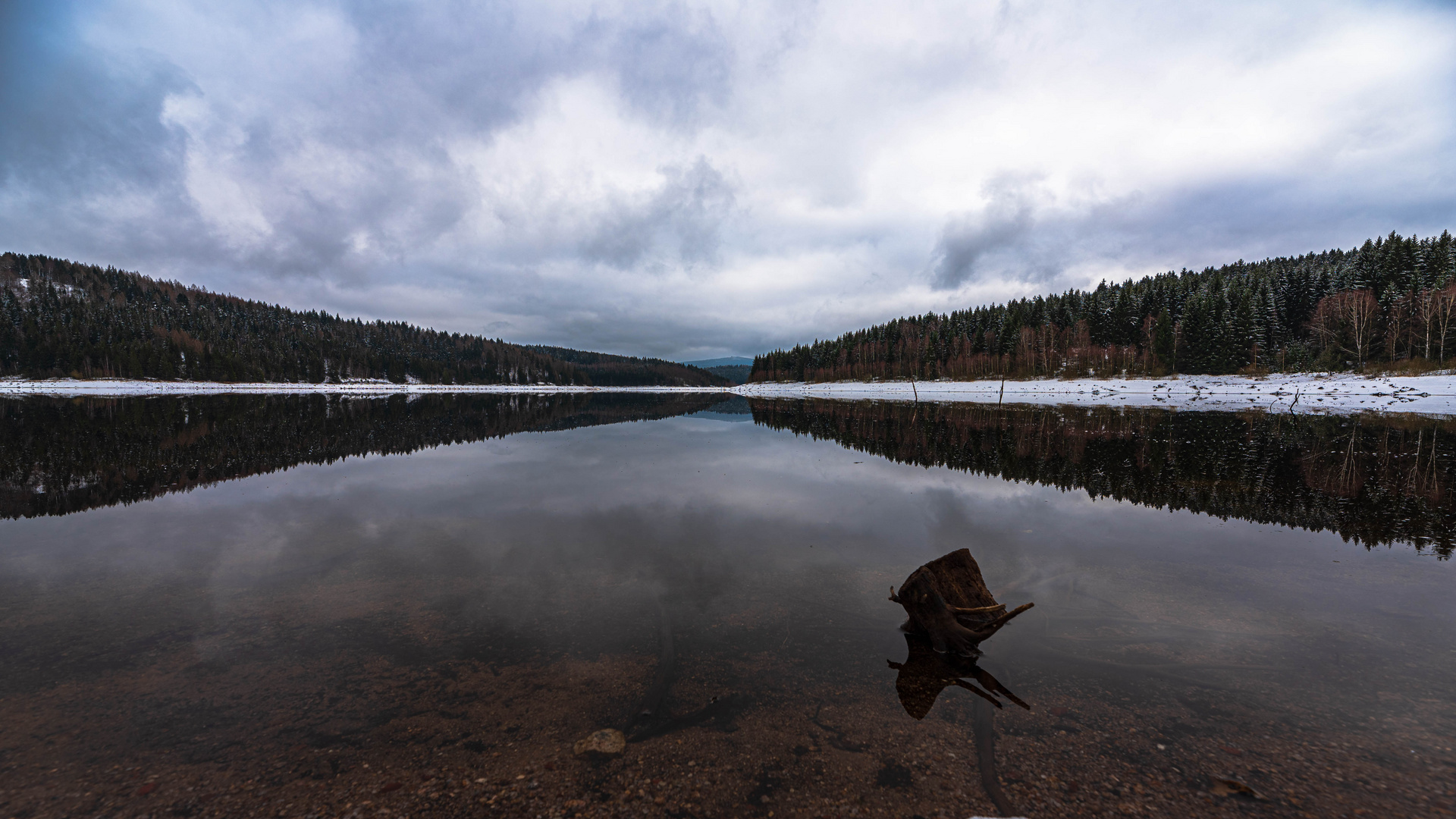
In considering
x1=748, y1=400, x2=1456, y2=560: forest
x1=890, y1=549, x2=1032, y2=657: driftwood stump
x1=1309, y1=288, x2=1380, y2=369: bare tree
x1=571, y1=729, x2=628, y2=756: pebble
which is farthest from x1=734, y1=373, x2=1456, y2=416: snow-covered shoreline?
x1=571, y1=729, x2=628, y2=756: pebble

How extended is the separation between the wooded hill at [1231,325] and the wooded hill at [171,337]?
148m

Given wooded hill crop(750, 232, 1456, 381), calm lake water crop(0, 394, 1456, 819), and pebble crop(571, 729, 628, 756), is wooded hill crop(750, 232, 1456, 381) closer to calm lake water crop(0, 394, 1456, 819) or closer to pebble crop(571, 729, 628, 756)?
calm lake water crop(0, 394, 1456, 819)

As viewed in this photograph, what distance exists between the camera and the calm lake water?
432 centimetres

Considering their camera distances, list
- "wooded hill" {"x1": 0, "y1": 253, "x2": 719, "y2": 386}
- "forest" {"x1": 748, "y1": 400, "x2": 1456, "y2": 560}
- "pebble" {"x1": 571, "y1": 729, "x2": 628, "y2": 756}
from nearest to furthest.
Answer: "pebble" {"x1": 571, "y1": 729, "x2": 628, "y2": 756} < "forest" {"x1": 748, "y1": 400, "x2": 1456, "y2": 560} < "wooded hill" {"x1": 0, "y1": 253, "x2": 719, "y2": 386}

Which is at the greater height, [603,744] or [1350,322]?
[1350,322]

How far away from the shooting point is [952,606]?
6.50 m

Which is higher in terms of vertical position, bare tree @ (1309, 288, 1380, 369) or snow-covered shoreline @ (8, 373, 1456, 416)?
bare tree @ (1309, 288, 1380, 369)

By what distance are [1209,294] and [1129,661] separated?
9643 cm

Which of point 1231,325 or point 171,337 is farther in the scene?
point 171,337

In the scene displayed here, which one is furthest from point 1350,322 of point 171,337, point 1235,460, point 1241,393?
point 171,337

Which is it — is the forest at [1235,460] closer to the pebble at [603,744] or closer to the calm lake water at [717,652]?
the calm lake water at [717,652]

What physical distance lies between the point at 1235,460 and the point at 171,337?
194 m

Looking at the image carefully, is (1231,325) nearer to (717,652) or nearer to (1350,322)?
(1350,322)

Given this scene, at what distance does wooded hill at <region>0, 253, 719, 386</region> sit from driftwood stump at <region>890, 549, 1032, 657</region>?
16256cm
